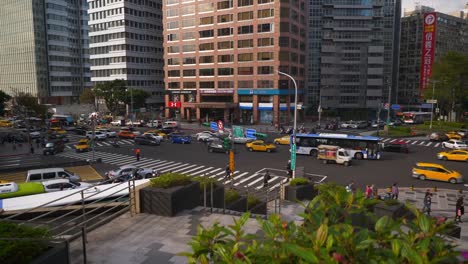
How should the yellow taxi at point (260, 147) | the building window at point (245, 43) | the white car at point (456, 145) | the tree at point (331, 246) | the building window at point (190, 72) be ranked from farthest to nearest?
the building window at point (190, 72), the building window at point (245, 43), the yellow taxi at point (260, 147), the white car at point (456, 145), the tree at point (331, 246)

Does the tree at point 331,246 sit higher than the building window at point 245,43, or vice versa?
the building window at point 245,43

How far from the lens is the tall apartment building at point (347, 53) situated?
102 m

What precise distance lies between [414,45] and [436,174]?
115m

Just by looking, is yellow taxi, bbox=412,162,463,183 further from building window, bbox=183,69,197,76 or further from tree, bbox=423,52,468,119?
building window, bbox=183,69,197,76

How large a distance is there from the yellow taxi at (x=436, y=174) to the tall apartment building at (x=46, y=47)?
11114cm

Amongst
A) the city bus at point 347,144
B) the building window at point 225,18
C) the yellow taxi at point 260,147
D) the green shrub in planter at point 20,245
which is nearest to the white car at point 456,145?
the city bus at point 347,144

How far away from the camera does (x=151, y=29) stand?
106m

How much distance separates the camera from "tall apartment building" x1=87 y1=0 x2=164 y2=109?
98750mm

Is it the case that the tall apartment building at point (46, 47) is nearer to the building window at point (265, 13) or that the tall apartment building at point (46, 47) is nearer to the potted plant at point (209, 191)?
the building window at point (265, 13)

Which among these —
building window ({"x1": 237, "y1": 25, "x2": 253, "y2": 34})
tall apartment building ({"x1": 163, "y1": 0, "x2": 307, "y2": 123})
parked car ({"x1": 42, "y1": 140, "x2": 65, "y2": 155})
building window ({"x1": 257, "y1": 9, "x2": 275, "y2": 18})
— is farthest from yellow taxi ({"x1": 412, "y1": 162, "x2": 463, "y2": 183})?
building window ({"x1": 237, "y1": 25, "x2": 253, "y2": 34})

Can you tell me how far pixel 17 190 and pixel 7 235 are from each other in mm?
17771

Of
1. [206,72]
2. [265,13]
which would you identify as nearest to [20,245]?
[265,13]

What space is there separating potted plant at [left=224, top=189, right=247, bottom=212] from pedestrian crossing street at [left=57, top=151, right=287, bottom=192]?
10.4m

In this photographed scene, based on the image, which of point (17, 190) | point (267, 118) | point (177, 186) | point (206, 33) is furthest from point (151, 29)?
point (177, 186)
